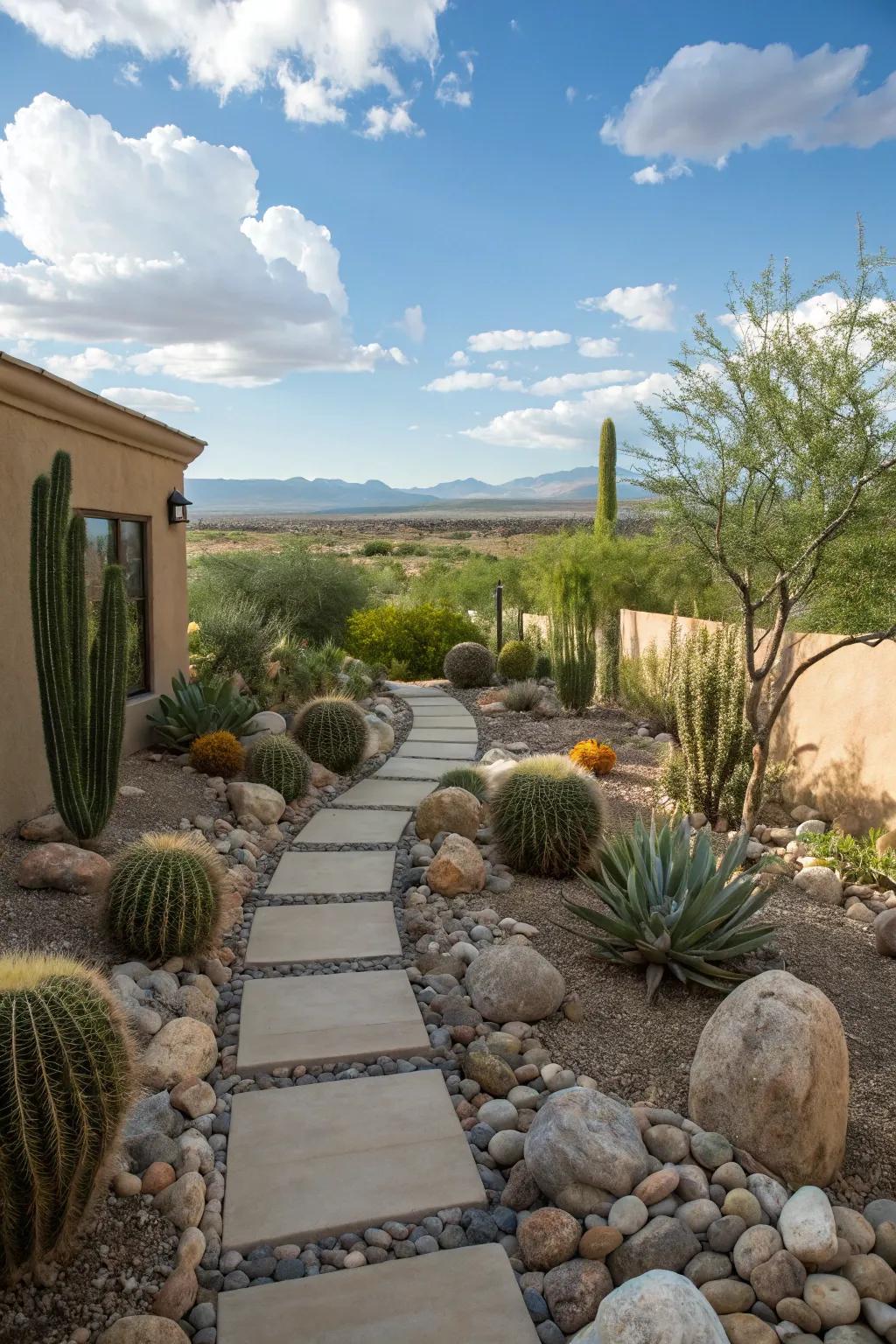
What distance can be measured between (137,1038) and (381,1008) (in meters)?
1.08

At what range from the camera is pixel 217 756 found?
7457 mm

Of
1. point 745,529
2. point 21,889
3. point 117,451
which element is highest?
point 117,451

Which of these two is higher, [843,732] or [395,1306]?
[843,732]

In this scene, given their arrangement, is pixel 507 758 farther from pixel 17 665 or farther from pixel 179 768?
pixel 17 665

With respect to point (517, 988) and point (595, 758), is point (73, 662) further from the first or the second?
point (595, 758)

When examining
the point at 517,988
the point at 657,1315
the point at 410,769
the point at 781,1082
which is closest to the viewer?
the point at 657,1315

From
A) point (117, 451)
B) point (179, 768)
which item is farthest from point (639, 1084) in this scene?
point (117, 451)

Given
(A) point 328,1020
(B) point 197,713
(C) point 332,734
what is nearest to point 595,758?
(C) point 332,734

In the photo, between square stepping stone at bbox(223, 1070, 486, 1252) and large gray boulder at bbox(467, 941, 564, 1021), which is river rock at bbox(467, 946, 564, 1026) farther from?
square stepping stone at bbox(223, 1070, 486, 1252)

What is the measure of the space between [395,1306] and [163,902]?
91.4 inches

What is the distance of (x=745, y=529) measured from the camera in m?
6.63

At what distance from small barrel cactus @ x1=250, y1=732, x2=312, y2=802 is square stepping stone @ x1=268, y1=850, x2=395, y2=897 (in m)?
1.17

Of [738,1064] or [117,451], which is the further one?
[117,451]

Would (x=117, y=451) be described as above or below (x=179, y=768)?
above
